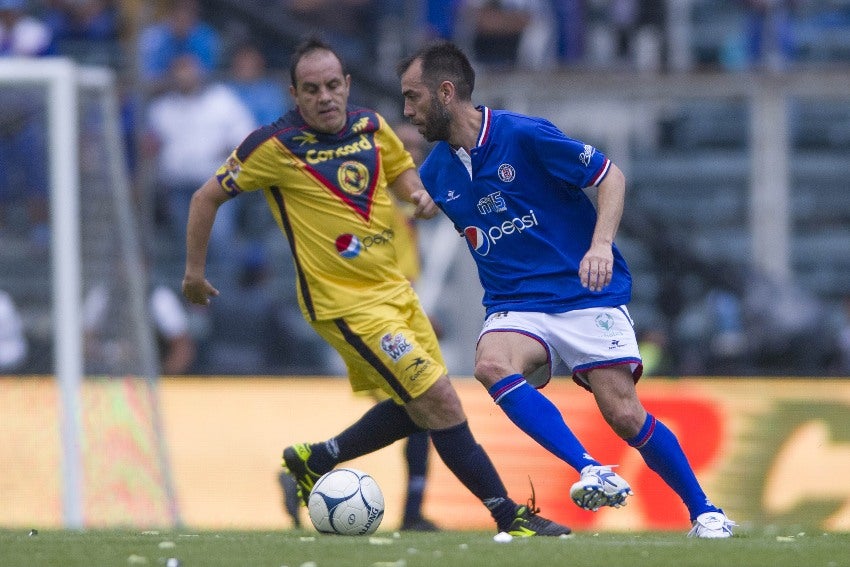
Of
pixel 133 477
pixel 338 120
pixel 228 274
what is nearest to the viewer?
pixel 338 120

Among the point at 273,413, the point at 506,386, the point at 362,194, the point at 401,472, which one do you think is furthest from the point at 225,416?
the point at 506,386

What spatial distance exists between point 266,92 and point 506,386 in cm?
784

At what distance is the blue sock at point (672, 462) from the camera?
687 centimetres

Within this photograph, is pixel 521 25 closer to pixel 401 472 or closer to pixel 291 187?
pixel 401 472

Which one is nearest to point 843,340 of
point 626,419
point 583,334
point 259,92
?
point 259,92

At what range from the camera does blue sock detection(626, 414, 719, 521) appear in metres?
6.87

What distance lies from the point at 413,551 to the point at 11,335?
249 inches

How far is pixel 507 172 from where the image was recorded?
687 cm

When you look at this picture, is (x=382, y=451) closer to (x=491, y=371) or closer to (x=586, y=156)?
(x=491, y=371)

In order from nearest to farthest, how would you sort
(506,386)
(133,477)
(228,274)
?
(506,386) → (133,477) → (228,274)

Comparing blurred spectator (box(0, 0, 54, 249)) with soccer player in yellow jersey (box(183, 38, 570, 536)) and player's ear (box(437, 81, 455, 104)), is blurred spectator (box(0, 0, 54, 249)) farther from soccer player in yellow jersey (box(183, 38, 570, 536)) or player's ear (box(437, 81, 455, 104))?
player's ear (box(437, 81, 455, 104))

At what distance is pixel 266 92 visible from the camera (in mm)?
13969

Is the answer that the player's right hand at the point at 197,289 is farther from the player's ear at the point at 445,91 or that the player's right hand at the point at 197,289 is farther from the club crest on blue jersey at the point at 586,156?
the club crest on blue jersey at the point at 586,156

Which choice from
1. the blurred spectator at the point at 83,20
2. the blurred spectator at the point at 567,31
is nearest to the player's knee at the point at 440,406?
the blurred spectator at the point at 567,31
